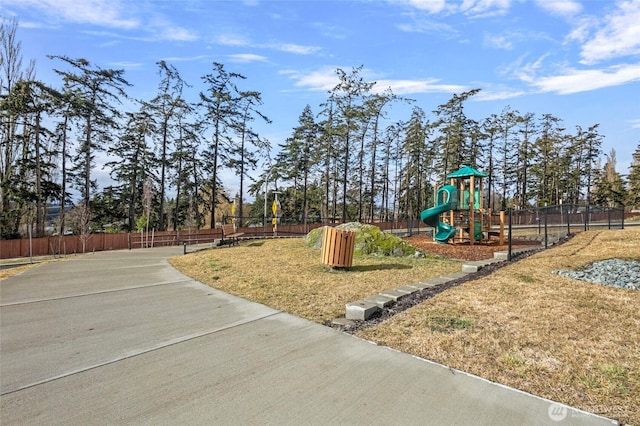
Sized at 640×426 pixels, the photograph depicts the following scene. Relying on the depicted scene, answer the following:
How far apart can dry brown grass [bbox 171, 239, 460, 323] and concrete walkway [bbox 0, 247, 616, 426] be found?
0.66 meters

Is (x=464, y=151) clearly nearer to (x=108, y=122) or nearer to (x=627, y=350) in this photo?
(x=108, y=122)

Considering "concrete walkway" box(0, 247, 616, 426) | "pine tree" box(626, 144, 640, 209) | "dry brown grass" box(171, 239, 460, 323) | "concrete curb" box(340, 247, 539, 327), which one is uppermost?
"pine tree" box(626, 144, 640, 209)

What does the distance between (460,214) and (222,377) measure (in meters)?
13.6

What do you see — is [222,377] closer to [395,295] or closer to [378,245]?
[395,295]

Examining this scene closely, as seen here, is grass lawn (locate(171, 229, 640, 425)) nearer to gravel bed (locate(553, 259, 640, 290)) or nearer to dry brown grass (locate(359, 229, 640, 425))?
dry brown grass (locate(359, 229, 640, 425))

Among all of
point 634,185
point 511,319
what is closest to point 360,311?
point 511,319

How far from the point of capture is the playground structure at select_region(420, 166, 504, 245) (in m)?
14.1

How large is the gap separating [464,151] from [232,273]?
115 ft

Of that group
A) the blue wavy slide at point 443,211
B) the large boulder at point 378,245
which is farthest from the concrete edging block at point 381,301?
the blue wavy slide at point 443,211

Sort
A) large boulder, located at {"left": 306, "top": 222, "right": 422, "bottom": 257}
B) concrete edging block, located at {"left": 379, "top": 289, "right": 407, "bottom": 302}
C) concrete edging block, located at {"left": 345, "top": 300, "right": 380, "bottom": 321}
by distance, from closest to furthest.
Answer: concrete edging block, located at {"left": 345, "top": 300, "right": 380, "bottom": 321} → concrete edging block, located at {"left": 379, "top": 289, "right": 407, "bottom": 302} → large boulder, located at {"left": 306, "top": 222, "right": 422, "bottom": 257}

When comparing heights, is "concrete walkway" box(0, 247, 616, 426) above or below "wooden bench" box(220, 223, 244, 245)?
below

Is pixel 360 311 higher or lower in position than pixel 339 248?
lower

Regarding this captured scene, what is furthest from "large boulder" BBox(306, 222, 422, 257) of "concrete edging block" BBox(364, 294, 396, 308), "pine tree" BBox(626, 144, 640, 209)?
"pine tree" BBox(626, 144, 640, 209)

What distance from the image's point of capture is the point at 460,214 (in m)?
14.5
